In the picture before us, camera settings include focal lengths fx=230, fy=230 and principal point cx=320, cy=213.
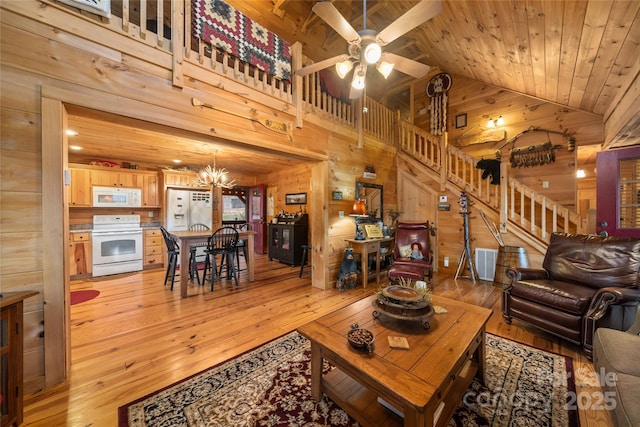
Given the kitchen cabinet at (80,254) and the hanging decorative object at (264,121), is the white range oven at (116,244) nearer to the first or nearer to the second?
the kitchen cabinet at (80,254)

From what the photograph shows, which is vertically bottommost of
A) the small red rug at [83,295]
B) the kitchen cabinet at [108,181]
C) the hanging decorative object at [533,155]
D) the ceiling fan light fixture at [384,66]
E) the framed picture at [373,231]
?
the small red rug at [83,295]

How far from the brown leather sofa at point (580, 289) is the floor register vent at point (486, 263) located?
132 centimetres

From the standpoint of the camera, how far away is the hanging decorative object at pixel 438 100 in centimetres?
534

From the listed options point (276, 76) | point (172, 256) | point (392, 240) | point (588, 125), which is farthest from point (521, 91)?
point (172, 256)

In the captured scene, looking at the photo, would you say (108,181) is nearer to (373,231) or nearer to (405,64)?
(373,231)

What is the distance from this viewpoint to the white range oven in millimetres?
4344

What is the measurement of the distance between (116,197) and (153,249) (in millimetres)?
1282

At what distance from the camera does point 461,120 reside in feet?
17.3

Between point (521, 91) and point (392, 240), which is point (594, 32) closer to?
point (521, 91)

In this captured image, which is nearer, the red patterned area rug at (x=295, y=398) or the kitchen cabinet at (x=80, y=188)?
the red patterned area rug at (x=295, y=398)

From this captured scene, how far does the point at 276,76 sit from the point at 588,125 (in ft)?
16.9

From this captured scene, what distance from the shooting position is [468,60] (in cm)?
420

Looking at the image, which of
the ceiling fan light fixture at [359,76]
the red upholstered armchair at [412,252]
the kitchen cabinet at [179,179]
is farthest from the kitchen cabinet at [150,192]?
the red upholstered armchair at [412,252]

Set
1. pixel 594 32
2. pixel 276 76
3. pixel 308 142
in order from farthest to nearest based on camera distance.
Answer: pixel 308 142
pixel 276 76
pixel 594 32
